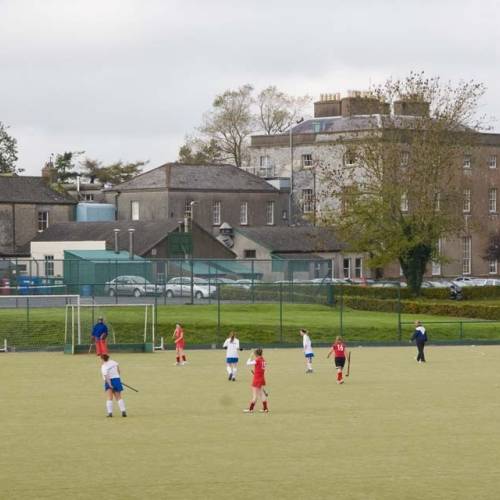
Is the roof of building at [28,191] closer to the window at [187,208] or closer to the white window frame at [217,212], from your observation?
the window at [187,208]

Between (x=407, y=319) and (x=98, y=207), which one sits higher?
(x=98, y=207)

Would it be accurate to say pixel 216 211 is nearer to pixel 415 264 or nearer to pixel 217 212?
pixel 217 212

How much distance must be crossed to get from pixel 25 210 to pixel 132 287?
96.0 feet

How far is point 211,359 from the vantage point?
55812 mm

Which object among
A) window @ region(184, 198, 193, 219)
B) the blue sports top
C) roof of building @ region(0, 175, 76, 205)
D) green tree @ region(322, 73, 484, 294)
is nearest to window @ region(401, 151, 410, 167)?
green tree @ region(322, 73, 484, 294)

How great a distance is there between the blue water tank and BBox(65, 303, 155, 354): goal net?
130 ft

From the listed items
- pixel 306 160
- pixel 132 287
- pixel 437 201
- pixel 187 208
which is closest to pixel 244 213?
pixel 187 208

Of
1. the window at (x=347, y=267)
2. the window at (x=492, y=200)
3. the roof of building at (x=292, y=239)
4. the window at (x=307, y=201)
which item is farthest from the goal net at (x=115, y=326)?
the window at (x=492, y=200)

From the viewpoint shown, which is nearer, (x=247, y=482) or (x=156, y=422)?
(x=247, y=482)

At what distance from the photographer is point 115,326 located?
66.1 m

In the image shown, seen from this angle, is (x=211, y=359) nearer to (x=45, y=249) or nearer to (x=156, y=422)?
(x=156, y=422)

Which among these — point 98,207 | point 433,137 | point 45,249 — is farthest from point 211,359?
point 98,207

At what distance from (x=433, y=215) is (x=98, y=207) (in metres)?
34.1

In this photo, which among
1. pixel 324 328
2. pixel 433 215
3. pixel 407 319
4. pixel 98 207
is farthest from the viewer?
pixel 98 207
